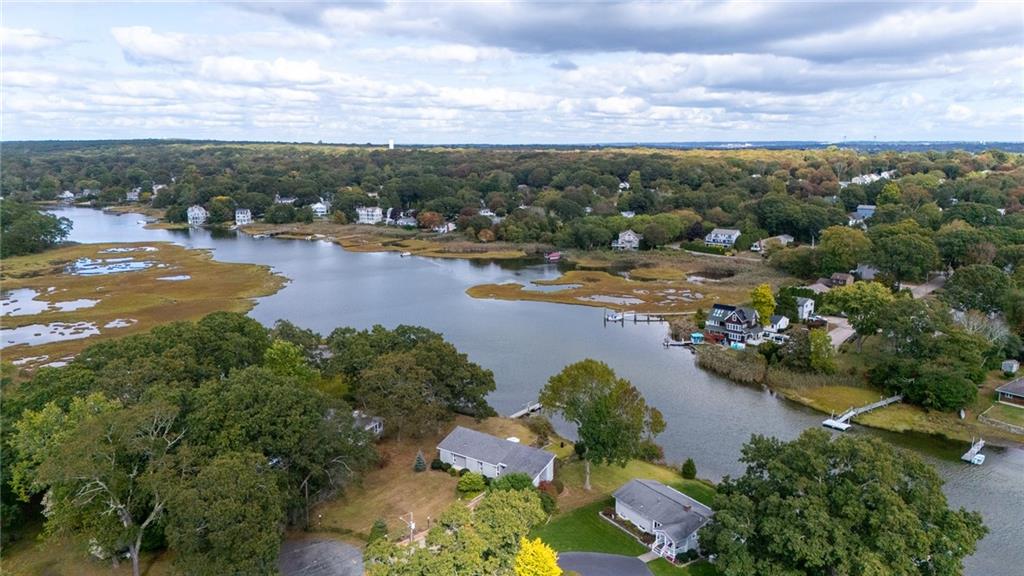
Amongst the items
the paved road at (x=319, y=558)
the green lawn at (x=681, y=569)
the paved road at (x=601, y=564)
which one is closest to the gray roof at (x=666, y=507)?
the green lawn at (x=681, y=569)

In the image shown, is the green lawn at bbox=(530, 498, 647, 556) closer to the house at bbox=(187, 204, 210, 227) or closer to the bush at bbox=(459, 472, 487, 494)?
the bush at bbox=(459, 472, 487, 494)

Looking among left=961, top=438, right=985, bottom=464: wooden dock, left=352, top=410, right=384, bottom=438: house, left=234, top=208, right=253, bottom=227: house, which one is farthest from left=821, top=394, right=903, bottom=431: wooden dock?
left=234, top=208, right=253, bottom=227: house

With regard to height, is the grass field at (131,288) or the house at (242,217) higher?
the house at (242,217)

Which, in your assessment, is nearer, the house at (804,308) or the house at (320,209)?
the house at (804,308)

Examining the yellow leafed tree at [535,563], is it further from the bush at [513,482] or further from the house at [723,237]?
the house at [723,237]

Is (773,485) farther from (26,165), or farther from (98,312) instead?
(26,165)

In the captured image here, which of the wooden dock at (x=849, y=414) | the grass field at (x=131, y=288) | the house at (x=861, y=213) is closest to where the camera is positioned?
the wooden dock at (x=849, y=414)

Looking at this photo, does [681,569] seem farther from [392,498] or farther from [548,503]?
[392,498]
